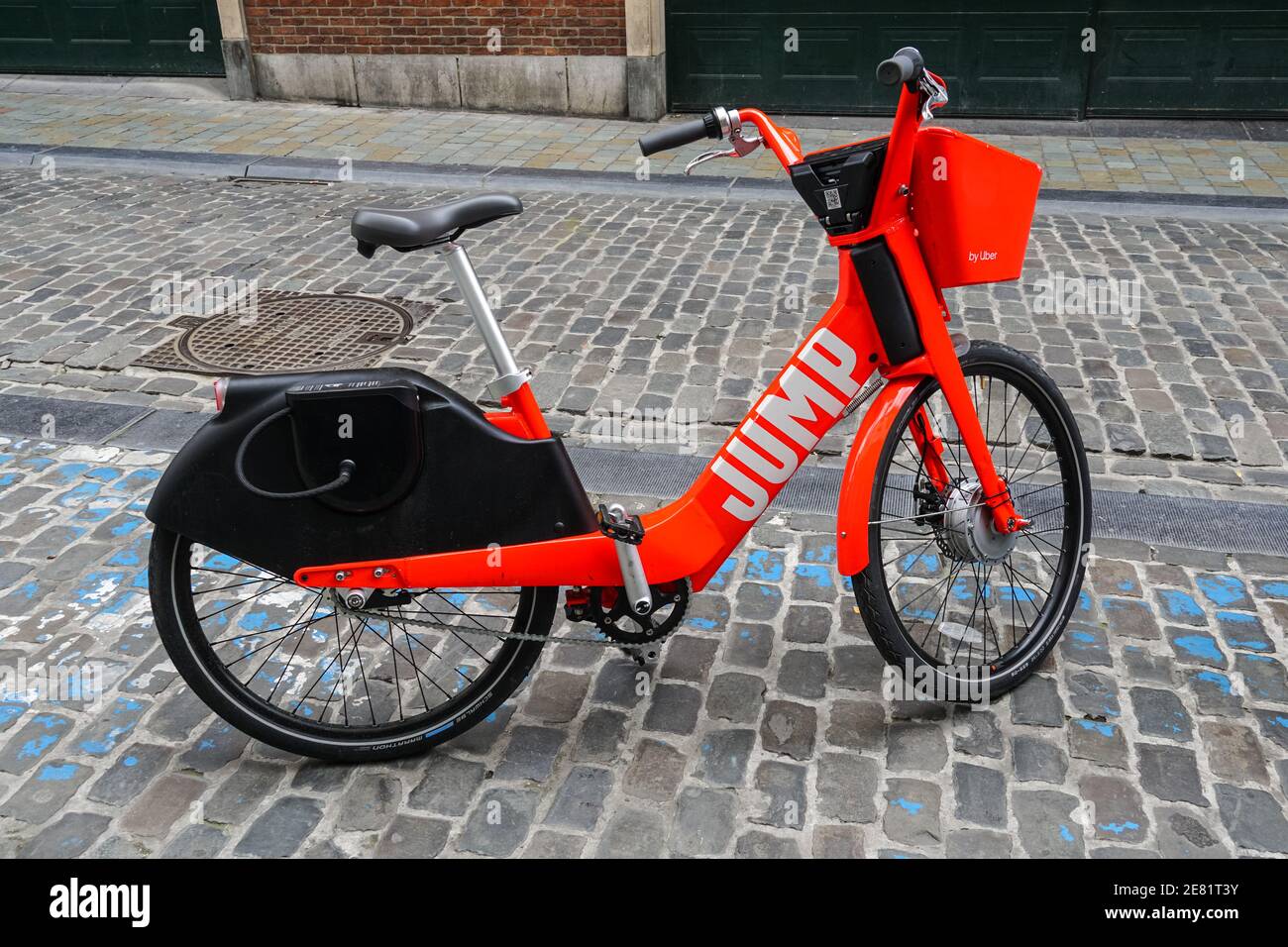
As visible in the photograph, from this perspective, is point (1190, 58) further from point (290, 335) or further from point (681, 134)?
point (681, 134)

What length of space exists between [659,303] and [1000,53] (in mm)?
5609

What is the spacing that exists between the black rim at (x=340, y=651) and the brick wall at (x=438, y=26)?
26.0ft

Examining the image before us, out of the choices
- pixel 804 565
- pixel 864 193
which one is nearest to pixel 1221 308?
pixel 804 565

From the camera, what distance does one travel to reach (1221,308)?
6.16m

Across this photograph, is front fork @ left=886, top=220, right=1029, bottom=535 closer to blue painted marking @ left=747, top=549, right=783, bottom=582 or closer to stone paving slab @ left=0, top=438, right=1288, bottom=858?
stone paving slab @ left=0, top=438, right=1288, bottom=858

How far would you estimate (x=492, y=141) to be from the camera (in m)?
9.99

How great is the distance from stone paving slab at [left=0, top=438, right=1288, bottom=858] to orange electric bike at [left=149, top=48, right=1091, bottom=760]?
0.16 meters

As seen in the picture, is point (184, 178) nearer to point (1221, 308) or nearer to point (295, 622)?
point (295, 622)

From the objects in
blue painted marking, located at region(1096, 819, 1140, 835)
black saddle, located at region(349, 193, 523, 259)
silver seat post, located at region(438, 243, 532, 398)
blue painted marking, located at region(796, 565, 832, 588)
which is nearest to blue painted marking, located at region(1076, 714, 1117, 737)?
blue painted marking, located at region(1096, 819, 1140, 835)

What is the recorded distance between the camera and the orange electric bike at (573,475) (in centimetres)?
272
